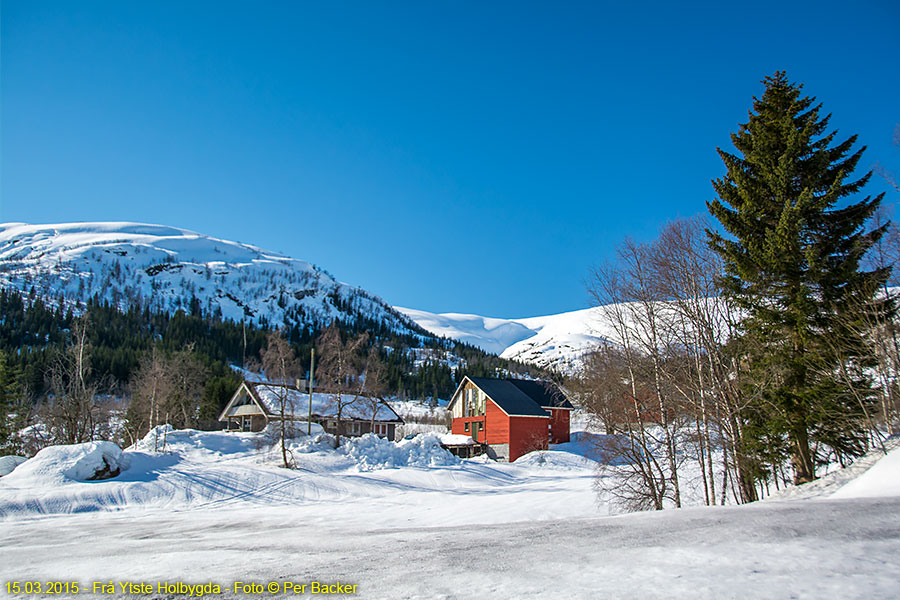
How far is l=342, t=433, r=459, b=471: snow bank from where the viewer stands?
115 feet

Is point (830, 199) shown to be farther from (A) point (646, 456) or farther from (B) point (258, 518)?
(B) point (258, 518)

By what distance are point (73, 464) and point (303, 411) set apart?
2930 cm

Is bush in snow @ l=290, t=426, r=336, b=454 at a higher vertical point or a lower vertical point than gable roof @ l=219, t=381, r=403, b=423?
lower

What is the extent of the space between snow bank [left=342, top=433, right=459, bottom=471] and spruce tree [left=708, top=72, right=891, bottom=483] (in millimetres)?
24986

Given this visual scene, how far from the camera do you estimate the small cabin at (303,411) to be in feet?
159

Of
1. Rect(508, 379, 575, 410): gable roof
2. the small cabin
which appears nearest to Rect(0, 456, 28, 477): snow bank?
the small cabin

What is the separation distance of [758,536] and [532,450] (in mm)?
46834

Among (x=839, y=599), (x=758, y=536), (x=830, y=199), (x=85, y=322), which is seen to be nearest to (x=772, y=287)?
(x=830, y=199)

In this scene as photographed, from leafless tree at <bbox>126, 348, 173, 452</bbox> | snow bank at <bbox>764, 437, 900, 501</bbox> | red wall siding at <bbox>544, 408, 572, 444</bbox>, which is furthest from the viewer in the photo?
red wall siding at <bbox>544, 408, 572, 444</bbox>

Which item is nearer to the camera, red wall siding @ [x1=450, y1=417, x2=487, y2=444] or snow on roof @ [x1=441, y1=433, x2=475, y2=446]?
snow on roof @ [x1=441, y1=433, x2=475, y2=446]

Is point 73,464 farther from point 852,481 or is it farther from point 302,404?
point 302,404

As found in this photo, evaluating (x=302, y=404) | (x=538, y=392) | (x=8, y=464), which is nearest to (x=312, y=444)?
(x=302, y=404)

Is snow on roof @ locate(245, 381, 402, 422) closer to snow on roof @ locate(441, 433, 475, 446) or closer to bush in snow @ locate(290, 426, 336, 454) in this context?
snow on roof @ locate(441, 433, 475, 446)

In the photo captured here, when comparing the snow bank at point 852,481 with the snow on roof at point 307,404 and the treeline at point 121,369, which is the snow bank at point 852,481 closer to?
the treeline at point 121,369
